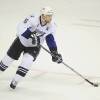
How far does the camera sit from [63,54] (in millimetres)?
4336

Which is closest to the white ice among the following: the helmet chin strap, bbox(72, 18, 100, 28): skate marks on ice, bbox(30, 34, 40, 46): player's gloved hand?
bbox(72, 18, 100, 28): skate marks on ice

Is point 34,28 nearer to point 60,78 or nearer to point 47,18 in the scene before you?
point 47,18

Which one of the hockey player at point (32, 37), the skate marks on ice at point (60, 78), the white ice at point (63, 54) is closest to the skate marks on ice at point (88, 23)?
the white ice at point (63, 54)

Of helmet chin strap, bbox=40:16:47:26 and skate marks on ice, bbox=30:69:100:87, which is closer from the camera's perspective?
helmet chin strap, bbox=40:16:47:26

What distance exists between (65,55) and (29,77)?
2.45ft

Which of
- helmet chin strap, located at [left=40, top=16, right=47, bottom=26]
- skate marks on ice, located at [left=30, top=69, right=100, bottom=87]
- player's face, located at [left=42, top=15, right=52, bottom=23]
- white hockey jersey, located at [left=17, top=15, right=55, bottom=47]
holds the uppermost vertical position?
player's face, located at [left=42, top=15, right=52, bottom=23]

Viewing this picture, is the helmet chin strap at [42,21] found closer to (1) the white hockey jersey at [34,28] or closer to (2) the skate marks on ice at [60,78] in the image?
(1) the white hockey jersey at [34,28]

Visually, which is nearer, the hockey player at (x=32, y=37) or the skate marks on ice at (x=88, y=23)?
the hockey player at (x=32, y=37)

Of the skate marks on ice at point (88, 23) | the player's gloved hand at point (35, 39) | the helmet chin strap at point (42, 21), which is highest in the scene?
the helmet chin strap at point (42, 21)

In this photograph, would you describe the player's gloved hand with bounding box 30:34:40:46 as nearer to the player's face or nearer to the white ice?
the player's face

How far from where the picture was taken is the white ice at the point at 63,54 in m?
3.36

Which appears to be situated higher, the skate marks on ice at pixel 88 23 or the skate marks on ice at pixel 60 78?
the skate marks on ice at pixel 60 78

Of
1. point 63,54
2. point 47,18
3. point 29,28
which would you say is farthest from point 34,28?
point 63,54

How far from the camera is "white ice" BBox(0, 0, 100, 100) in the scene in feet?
11.0
